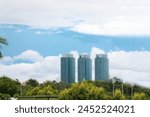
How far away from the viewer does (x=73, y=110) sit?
14.5ft

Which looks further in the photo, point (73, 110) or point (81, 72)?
point (81, 72)

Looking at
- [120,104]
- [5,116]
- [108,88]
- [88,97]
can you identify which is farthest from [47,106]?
[108,88]

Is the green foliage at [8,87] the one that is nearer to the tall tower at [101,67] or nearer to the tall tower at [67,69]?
the tall tower at [67,69]

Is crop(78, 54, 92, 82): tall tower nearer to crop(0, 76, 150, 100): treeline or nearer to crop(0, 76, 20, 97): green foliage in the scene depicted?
crop(0, 76, 150, 100): treeline

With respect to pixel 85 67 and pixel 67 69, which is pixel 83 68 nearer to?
pixel 85 67

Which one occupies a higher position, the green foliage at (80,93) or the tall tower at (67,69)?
the tall tower at (67,69)

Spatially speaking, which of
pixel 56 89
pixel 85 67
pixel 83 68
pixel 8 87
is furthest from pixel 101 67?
pixel 8 87

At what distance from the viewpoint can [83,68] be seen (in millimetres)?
29750

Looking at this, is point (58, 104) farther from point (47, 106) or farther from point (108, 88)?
point (108, 88)

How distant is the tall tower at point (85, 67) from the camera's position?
94.4ft

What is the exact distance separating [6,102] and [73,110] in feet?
2.51

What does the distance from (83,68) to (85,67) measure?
2.66 feet

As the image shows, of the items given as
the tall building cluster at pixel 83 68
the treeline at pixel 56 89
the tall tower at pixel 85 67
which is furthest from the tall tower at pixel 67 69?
the treeline at pixel 56 89

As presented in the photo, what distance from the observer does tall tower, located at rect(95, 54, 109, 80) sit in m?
28.5
